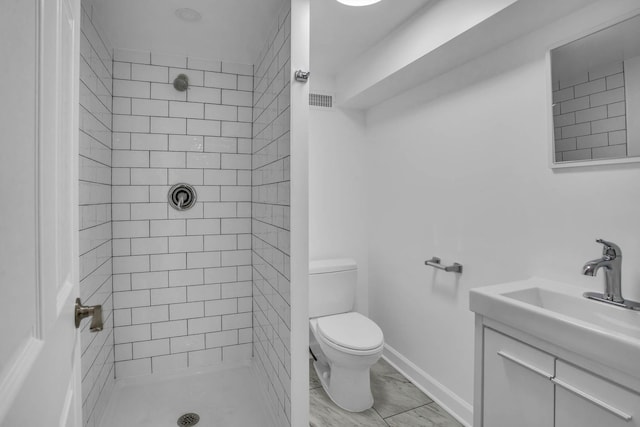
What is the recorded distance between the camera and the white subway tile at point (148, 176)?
2240mm

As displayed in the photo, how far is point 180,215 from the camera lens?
2.34 m

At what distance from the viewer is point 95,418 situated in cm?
179

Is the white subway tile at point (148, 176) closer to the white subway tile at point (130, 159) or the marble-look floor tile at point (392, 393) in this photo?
the white subway tile at point (130, 159)

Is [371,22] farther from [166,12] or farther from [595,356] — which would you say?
[595,356]

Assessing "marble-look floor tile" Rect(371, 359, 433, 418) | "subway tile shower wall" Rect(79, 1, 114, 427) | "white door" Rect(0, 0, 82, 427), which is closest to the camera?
"white door" Rect(0, 0, 82, 427)

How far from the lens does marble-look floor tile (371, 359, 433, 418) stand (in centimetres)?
209

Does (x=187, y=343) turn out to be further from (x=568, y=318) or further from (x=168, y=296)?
(x=568, y=318)

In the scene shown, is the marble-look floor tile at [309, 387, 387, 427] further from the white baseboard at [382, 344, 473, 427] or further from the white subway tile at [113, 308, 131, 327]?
the white subway tile at [113, 308, 131, 327]

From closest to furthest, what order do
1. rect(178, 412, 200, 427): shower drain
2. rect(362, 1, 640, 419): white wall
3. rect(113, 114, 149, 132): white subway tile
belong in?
rect(362, 1, 640, 419): white wall < rect(178, 412, 200, 427): shower drain < rect(113, 114, 149, 132): white subway tile

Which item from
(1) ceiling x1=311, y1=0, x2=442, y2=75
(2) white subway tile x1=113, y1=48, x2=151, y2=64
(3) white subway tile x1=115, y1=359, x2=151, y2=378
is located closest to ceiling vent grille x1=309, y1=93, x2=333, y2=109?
(1) ceiling x1=311, y1=0, x2=442, y2=75

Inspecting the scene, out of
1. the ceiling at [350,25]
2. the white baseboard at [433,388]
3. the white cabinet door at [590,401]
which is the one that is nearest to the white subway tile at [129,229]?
the ceiling at [350,25]

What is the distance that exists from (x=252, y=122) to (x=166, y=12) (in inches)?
34.0

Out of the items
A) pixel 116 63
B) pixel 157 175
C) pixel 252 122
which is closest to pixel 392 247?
pixel 252 122

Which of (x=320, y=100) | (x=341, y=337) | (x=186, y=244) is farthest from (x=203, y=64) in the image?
(x=341, y=337)
